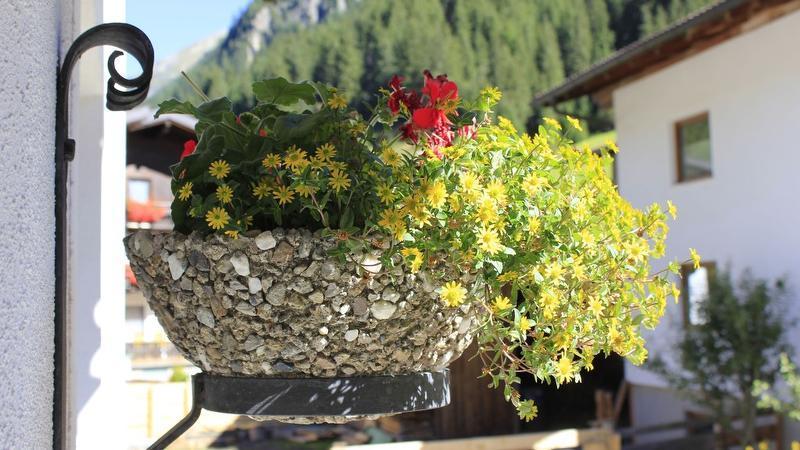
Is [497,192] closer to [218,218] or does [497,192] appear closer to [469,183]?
[469,183]

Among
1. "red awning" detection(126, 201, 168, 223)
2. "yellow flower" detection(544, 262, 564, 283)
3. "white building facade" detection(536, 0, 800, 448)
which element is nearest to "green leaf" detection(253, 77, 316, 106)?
"yellow flower" detection(544, 262, 564, 283)

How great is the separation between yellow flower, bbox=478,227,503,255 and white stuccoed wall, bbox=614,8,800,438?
7.96 meters

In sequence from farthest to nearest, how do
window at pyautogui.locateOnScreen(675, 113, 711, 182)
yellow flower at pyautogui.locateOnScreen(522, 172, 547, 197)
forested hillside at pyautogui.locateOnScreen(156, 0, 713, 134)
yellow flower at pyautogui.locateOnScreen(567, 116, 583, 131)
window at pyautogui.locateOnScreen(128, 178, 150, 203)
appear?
forested hillside at pyautogui.locateOnScreen(156, 0, 713, 134), window at pyautogui.locateOnScreen(128, 178, 150, 203), window at pyautogui.locateOnScreen(675, 113, 711, 182), yellow flower at pyautogui.locateOnScreen(567, 116, 583, 131), yellow flower at pyautogui.locateOnScreen(522, 172, 547, 197)

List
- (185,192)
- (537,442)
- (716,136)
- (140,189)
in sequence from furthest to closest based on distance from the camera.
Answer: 1. (140,189)
2. (716,136)
3. (537,442)
4. (185,192)

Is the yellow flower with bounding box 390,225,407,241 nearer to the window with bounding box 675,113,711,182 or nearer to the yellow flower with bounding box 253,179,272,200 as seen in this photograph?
the yellow flower with bounding box 253,179,272,200

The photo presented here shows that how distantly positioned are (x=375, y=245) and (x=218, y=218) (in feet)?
0.51

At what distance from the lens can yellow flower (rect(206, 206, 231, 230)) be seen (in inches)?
30.3

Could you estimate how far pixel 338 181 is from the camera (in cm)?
80

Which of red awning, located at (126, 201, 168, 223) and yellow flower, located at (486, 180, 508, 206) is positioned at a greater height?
red awning, located at (126, 201, 168, 223)

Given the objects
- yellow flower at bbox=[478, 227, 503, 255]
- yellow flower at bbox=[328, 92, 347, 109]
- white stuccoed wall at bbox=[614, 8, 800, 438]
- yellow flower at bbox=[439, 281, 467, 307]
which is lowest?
yellow flower at bbox=[439, 281, 467, 307]

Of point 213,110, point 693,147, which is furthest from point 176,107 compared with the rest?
point 693,147

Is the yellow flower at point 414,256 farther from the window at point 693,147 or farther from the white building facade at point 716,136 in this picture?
the window at point 693,147

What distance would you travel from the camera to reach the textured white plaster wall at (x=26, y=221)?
68 cm

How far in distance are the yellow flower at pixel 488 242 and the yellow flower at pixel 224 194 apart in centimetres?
26
